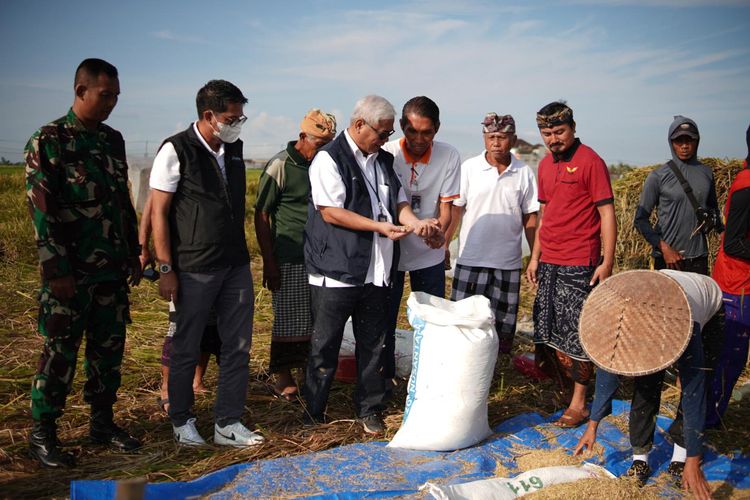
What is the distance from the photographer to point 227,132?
3.19 m

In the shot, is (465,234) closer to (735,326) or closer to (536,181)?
(536,181)

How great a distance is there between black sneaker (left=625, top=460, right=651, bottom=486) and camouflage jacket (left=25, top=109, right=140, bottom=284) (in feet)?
9.28

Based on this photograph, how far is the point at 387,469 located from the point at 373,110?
1919 millimetres

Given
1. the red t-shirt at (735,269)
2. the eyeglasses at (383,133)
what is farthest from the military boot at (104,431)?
the red t-shirt at (735,269)

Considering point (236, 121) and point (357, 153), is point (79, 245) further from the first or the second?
point (357, 153)

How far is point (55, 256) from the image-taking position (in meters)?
2.84

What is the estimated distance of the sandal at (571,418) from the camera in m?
3.73

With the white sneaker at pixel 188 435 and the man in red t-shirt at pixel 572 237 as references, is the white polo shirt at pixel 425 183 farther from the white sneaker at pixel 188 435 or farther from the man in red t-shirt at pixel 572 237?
the white sneaker at pixel 188 435

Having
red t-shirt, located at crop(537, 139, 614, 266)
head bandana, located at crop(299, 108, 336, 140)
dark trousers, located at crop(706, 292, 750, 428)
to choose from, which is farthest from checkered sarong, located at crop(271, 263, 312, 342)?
dark trousers, located at crop(706, 292, 750, 428)

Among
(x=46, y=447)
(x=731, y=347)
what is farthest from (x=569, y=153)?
(x=46, y=447)

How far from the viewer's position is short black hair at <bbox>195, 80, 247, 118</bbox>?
313cm

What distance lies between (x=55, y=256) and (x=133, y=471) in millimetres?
1131

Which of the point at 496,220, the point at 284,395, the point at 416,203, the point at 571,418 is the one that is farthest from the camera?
the point at 496,220

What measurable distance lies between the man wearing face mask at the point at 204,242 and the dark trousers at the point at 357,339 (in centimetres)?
42
